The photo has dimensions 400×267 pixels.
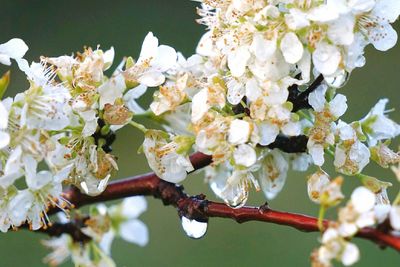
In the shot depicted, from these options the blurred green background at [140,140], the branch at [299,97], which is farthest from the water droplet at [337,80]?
the blurred green background at [140,140]

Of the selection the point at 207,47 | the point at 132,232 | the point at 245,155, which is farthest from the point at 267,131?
the point at 132,232

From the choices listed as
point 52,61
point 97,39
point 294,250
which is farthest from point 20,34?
point 52,61

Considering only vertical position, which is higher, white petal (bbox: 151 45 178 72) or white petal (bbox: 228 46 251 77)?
white petal (bbox: 228 46 251 77)

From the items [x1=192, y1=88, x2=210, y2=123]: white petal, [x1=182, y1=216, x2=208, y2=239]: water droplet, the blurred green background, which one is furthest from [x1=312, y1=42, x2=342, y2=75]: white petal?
the blurred green background

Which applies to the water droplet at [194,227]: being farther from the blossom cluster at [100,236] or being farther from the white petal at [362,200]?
the white petal at [362,200]

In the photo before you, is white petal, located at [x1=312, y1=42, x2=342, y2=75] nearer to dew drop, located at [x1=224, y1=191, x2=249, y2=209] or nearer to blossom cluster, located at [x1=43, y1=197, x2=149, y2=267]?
dew drop, located at [x1=224, y1=191, x2=249, y2=209]
